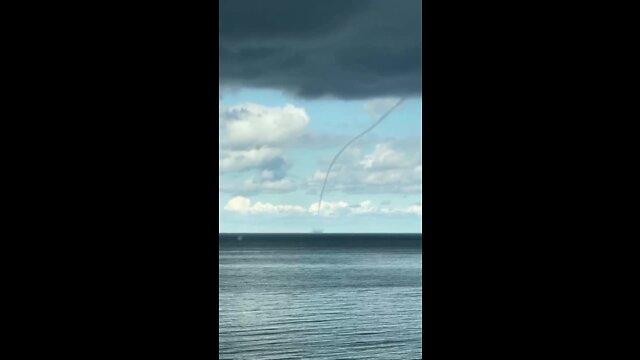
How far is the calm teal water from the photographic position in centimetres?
2695

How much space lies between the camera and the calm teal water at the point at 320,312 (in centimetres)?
2695

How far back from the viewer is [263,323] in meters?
33.0

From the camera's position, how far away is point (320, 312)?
124 feet
